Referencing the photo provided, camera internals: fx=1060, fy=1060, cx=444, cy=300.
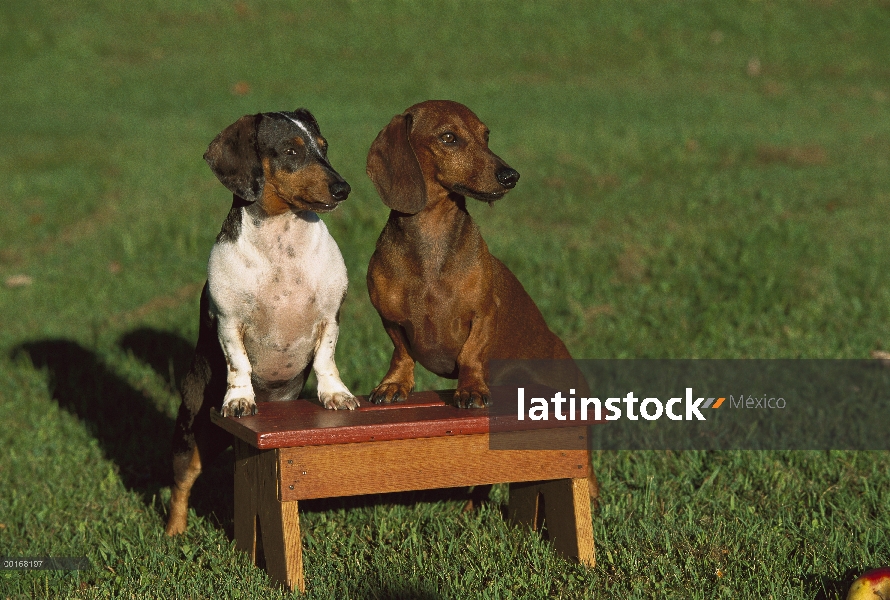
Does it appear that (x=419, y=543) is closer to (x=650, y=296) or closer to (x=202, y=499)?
(x=202, y=499)

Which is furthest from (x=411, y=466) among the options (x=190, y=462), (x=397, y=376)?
(x=190, y=462)

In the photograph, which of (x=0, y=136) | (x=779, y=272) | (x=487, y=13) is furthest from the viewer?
(x=487, y=13)

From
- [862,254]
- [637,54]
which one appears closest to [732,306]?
[862,254]

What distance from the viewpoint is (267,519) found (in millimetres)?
4227

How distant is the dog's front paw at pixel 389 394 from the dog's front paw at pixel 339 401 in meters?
0.09

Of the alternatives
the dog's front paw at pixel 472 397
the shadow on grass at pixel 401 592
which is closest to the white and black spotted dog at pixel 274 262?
the dog's front paw at pixel 472 397

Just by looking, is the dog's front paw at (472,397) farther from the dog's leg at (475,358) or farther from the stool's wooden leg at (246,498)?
the stool's wooden leg at (246,498)

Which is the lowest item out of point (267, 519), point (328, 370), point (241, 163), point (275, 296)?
point (267, 519)

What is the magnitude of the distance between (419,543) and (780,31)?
806 inches

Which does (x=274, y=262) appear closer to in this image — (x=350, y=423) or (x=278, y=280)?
(x=278, y=280)

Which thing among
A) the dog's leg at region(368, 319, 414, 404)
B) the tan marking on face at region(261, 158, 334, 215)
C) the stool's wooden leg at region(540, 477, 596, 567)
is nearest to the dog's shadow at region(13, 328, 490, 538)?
the stool's wooden leg at region(540, 477, 596, 567)

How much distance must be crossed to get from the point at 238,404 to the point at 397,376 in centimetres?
70

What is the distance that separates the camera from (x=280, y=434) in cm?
388

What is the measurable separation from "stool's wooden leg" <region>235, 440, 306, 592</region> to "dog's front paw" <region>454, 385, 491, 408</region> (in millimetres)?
776
